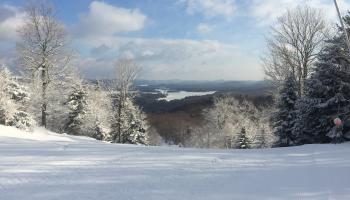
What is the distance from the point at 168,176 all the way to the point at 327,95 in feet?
42.3

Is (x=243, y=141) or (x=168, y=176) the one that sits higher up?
(x=168, y=176)

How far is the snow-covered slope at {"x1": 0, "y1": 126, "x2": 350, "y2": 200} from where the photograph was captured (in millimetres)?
8055

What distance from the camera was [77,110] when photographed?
152 feet

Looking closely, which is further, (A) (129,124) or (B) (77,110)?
(B) (77,110)

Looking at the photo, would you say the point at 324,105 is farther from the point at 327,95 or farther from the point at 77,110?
the point at 77,110

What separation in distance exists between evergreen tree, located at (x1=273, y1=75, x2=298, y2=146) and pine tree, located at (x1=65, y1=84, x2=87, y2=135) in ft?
87.7

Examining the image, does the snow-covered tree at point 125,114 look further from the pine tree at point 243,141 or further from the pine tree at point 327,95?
the pine tree at point 327,95

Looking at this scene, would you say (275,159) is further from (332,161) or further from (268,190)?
(268,190)

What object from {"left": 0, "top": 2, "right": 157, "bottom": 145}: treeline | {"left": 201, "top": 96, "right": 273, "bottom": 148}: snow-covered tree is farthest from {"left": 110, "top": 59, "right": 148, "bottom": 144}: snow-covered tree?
{"left": 201, "top": 96, "right": 273, "bottom": 148}: snow-covered tree

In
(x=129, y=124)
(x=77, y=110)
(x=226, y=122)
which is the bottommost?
(x=226, y=122)

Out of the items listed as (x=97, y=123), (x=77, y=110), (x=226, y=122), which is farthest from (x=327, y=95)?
(x=226, y=122)

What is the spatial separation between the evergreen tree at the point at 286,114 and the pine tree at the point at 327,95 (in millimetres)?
2607

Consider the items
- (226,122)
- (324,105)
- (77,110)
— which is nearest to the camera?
(324,105)

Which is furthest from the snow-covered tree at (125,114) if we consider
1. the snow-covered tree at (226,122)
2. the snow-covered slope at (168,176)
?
the snow-covered slope at (168,176)
